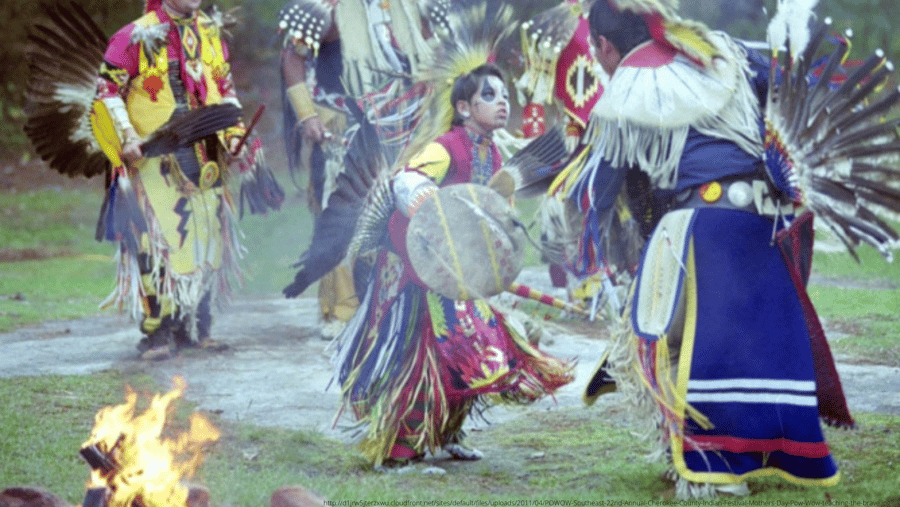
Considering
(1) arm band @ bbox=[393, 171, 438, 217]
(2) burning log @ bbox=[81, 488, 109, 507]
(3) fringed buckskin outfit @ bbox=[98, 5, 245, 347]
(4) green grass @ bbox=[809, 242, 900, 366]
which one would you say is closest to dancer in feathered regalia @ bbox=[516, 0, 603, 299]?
(4) green grass @ bbox=[809, 242, 900, 366]

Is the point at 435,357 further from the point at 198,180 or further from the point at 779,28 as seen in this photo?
the point at 198,180

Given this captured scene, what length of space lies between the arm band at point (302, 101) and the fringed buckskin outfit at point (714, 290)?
319 cm

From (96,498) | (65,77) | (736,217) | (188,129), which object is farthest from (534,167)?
(65,77)

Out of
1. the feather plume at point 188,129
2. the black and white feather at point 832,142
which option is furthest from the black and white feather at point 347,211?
the feather plume at point 188,129

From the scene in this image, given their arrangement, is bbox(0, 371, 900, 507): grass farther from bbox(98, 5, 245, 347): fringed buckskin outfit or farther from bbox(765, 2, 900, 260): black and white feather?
bbox(98, 5, 245, 347): fringed buckskin outfit

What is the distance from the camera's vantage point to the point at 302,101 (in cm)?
749

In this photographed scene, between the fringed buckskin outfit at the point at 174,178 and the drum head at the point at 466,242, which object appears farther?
the fringed buckskin outfit at the point at 174,178

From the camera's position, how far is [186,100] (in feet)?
23.2

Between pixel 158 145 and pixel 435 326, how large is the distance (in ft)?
8.73

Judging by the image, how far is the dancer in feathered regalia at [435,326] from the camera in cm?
488

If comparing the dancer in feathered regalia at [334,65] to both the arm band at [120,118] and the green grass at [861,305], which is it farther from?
the green grass at [861,305]

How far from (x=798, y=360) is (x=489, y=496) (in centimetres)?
113

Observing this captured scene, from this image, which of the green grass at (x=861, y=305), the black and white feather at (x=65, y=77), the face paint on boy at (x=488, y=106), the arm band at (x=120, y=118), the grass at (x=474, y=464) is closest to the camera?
the grass at (x=474, y=464)

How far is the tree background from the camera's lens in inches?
496
